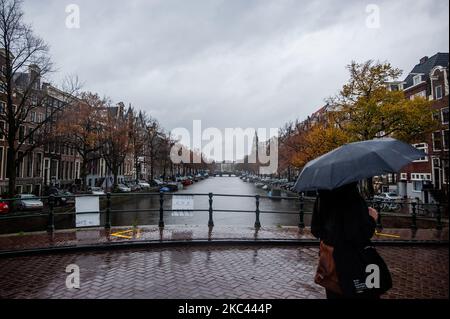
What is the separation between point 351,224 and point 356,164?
0.57 metres

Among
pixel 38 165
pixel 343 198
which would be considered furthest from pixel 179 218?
pixel 38 165

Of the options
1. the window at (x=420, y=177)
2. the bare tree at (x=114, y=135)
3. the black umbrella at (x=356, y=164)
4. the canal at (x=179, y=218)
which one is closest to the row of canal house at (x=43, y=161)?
the bare tree at (x=114, y=135)

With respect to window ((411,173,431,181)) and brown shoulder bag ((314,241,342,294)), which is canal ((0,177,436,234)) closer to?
brown shoulder bag ((314,241,342,294))

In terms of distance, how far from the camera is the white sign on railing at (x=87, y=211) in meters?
10.0

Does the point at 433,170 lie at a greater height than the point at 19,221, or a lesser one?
greater

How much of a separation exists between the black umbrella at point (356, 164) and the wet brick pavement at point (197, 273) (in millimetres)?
2467

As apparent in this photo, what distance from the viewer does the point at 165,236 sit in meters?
9.14

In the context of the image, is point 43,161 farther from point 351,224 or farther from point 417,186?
point 417,186

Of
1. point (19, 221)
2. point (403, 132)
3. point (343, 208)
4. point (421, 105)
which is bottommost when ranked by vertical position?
point (19, 221)

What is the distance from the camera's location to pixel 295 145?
40312 mm

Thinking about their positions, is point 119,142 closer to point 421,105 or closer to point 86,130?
point 86,130

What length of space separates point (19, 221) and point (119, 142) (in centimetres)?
1682

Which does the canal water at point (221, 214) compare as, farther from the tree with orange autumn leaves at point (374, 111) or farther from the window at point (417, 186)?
the window at point (417, 186)

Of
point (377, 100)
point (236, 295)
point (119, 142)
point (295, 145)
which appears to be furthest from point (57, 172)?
point (236, 295)
